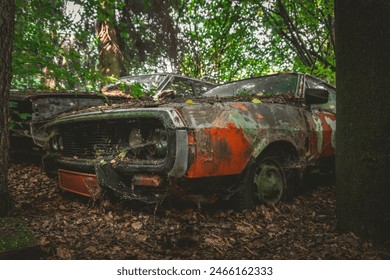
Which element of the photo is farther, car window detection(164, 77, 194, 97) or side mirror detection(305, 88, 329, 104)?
car window detection(164, 77, 194, 97)

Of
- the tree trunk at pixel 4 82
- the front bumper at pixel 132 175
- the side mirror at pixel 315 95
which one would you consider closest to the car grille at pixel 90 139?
the front bumper at pixel 132 175

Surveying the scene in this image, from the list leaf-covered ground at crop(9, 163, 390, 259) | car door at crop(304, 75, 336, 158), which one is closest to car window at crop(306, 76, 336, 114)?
car door at crop(304, 75, 336, 158)

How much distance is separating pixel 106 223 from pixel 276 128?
1.68m

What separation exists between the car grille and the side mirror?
1989mm

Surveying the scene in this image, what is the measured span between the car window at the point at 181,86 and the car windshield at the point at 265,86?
1.08 meters

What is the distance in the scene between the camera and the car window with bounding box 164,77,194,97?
5.01 metres

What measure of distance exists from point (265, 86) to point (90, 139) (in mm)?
2160

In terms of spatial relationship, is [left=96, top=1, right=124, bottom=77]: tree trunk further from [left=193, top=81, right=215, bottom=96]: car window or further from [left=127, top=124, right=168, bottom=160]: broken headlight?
[left=127, top=124, right=168, bottom=160]: broken headlight

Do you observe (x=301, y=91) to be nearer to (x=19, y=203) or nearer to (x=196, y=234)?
(x=196, y=234)

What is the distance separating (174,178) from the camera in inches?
83.2

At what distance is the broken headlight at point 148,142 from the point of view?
7.36 feet

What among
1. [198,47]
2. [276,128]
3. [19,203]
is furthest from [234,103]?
[198,47]

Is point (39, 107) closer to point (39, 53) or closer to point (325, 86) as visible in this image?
point (39, 53)

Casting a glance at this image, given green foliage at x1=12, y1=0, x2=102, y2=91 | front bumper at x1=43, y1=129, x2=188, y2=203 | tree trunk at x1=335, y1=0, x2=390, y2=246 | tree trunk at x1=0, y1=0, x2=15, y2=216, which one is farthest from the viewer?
green foliage at x1=12, y1=0, x2=102, y2=91
